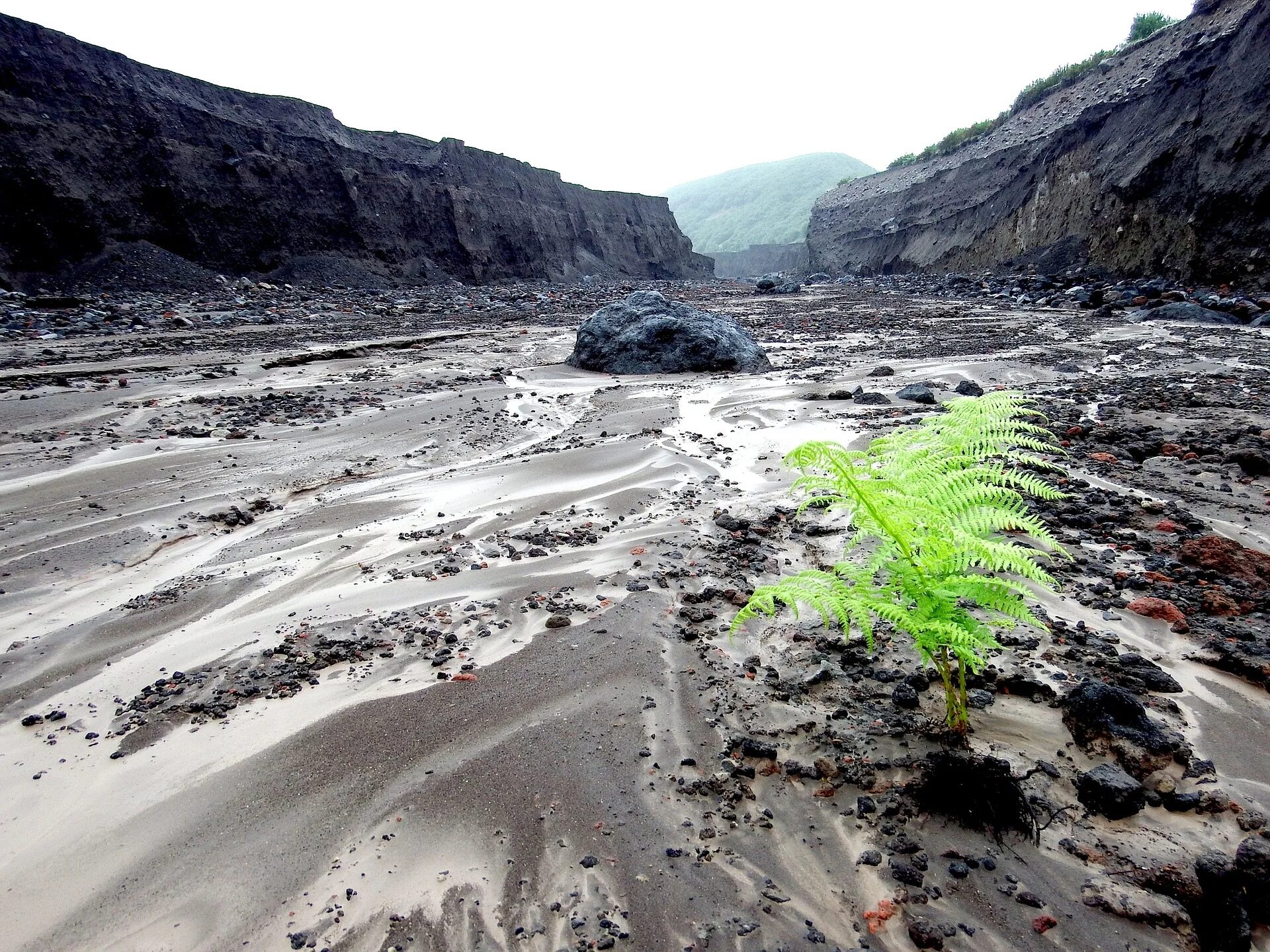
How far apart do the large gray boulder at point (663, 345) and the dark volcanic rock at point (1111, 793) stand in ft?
25.8

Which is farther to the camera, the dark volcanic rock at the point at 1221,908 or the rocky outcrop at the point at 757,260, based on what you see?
the rocky outcrop at the point at 757,260

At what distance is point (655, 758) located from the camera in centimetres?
208

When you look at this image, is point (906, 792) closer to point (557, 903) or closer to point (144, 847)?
point (557, 903)

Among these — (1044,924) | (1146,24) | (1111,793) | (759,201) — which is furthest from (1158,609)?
(759,201)

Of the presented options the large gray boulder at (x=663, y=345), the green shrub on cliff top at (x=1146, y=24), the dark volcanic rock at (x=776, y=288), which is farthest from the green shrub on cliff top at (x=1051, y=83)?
the large gray boulder at (x=663, y=345)

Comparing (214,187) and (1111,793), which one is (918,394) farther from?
(214,187)

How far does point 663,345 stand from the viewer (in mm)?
9617

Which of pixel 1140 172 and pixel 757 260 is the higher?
pixel 1140 172

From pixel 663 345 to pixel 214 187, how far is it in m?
21.2

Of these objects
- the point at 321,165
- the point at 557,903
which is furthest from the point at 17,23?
the point at 557,903

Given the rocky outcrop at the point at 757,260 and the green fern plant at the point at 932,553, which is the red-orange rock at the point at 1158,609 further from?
the rocky outcrop at the point at 757,260

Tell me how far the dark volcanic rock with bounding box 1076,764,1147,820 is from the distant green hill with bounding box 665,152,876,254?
89922mm

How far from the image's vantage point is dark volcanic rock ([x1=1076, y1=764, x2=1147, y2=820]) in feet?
5.79

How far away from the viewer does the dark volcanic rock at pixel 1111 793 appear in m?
1.76
